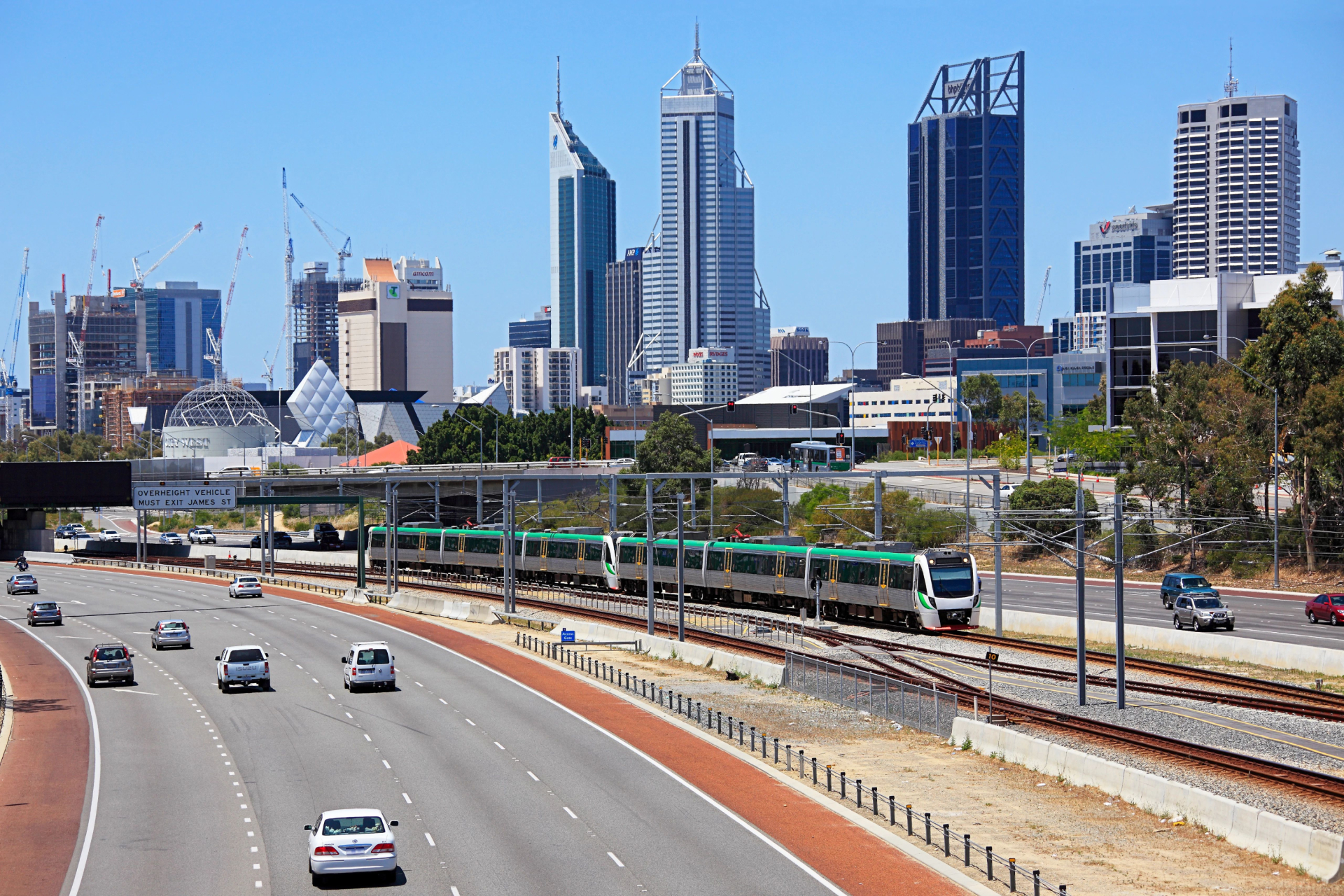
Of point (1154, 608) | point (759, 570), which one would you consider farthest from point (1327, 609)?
point (759, 570)

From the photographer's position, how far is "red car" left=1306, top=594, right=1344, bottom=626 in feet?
205

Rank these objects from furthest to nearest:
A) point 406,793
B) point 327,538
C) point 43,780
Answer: point 327,538 < point 43,780 < point 406,793

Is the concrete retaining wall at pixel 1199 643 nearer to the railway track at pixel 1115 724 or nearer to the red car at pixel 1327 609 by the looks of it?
the railway track at pixel 1115 724

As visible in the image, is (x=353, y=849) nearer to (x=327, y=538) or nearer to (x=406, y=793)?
(x=406, y=793)

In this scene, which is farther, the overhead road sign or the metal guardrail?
the overhead road sign

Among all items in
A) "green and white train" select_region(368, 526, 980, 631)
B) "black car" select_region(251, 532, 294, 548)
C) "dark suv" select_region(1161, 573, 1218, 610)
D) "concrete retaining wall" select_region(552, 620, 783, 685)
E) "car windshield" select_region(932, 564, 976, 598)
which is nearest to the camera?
"concrete retaining wall" select_region(552, 620, 783, 685)

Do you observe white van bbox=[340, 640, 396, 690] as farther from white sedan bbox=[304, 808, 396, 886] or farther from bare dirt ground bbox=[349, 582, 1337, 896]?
white sedan bbox=[304, 808, 396, 886]

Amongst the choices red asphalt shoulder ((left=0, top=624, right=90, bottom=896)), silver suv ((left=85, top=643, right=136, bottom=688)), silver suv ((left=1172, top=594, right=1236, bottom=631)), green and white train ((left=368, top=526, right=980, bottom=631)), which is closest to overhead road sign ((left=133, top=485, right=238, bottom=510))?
green and white train ((left=368, top=526, right=980, bottom=631))

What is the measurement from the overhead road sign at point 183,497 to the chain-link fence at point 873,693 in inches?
2202

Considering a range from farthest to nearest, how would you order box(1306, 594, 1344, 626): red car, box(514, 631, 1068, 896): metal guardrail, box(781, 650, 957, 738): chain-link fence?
box(1306, 594, 1344, 626): red car < box(781, 650, 957, 738): chain-link fence < box(514, 631, 1068, 896): metal guardrail

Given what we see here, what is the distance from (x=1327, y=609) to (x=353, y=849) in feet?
167

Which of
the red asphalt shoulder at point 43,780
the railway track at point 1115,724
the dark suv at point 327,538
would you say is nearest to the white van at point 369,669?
the red asphalt shoulder at point 43,780

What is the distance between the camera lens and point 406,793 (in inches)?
1287

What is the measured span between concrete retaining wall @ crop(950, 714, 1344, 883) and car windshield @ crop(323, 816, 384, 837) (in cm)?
1566
